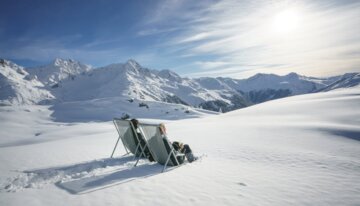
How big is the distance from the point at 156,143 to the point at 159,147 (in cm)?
20

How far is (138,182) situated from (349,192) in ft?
21.0

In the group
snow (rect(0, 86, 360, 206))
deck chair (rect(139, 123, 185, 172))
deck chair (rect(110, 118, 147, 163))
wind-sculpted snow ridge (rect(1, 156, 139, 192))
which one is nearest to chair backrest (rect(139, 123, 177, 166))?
deck chair (rect(139, 123, 185, 172))

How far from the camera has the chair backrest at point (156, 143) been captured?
11234 millimetres

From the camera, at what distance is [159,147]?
37.8ft

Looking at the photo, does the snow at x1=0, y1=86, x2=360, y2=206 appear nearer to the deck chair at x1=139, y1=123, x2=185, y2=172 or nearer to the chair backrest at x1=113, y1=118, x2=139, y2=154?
the deck chair at x1=139, y1=123, x2=185, y2=172

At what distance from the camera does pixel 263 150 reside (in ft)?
49.9

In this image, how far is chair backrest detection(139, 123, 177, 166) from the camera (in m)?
11.2

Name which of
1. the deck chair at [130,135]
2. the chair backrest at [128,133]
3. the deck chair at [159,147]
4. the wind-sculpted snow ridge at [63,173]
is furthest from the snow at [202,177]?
the chair backrest at [128,133]

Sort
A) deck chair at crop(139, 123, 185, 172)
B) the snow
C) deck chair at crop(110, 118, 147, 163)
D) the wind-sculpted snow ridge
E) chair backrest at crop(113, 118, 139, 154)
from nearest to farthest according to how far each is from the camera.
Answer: the snow → the wind-sculpted snow ridge → deck chair at crop(139, 123, 185, 172) → deck chair at crop(110, 118, 147, 163) → chair backrest at crop(113, 118, 139, 154)

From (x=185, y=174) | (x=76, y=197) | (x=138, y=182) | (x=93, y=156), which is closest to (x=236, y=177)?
(x=185, y=174)

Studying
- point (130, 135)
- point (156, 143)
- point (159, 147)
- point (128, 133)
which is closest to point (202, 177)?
point (159, 147)

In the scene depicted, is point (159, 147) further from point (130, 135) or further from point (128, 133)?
point (128, 133)

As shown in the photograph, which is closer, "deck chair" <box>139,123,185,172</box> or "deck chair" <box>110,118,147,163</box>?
"deck chair" <box>139,123,185,172</box>

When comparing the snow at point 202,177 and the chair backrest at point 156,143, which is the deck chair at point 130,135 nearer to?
the snow at point 202,177
